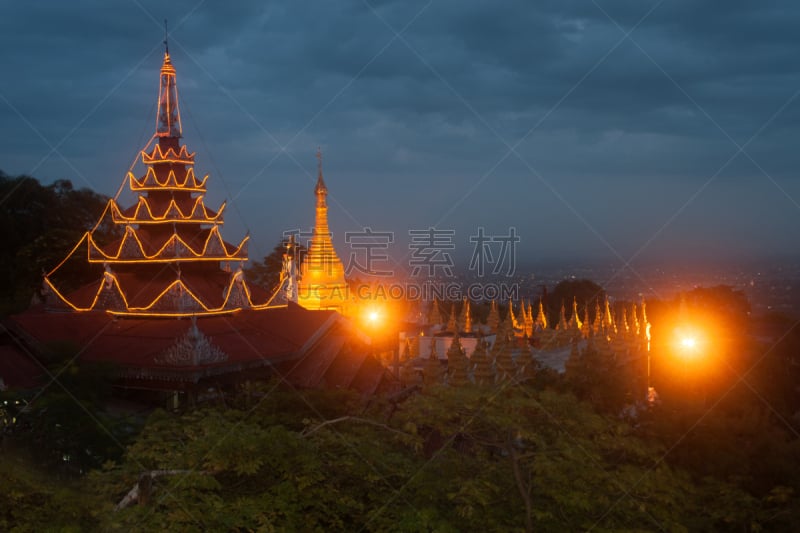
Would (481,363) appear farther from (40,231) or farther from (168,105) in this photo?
(40,231)

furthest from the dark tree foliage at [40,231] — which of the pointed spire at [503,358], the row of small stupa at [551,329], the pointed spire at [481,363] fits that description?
the row of small stupa at [551,329]

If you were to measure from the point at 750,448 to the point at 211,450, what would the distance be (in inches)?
467

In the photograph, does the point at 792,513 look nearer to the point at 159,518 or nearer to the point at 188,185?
the point at 159,518

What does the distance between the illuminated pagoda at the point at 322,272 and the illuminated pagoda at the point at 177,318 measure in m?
11.6

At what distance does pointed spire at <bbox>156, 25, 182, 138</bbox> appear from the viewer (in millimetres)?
18672

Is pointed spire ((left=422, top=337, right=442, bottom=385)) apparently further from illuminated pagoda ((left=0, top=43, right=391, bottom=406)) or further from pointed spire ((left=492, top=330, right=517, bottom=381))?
illuminated pagoda ((left=0, top=43, right=391, bottom=406))

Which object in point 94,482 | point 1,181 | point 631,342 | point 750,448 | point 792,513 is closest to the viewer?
point 94,482

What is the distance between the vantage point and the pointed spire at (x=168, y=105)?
18672mm

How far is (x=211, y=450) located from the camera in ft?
26.8

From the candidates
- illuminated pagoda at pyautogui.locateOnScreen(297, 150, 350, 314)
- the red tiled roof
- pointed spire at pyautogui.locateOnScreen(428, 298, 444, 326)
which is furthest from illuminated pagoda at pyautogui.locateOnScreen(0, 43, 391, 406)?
pointed spire at pyautogui.locateOnScreen(428, 298, 444, 326)

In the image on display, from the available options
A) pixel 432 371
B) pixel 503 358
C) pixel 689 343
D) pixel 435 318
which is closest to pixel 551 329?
pixel 435 318

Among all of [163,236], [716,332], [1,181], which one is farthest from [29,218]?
[716,332]

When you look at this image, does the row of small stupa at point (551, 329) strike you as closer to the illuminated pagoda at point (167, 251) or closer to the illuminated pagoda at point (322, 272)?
the illuminated pagoda at point (322, 272)

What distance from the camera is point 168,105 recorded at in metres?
18.8
